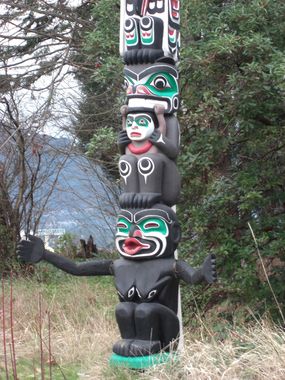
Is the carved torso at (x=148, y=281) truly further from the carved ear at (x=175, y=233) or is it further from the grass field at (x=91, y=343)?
the grass field at (x=91, y=343)

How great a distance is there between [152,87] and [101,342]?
2.79 metres

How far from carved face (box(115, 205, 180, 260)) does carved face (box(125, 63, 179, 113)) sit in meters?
0.90

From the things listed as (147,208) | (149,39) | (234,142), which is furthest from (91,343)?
(149,39)

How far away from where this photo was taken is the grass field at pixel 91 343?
483 centimetres

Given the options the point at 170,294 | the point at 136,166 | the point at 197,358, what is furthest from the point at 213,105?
the point at 197,358

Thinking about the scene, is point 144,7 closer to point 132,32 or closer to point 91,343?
point 132,32

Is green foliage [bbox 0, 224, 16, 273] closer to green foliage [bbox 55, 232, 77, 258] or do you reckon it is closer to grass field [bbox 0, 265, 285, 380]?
grass field [bbox 0, 265, 285, 380]

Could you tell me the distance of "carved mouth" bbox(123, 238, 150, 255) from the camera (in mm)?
5953

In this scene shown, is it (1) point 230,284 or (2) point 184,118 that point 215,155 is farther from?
(1) point 230,284

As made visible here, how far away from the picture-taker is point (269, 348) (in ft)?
16.1

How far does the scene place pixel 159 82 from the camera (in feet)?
20.5

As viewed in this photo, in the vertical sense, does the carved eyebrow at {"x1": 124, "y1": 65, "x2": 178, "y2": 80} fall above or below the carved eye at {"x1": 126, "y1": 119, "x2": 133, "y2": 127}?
above

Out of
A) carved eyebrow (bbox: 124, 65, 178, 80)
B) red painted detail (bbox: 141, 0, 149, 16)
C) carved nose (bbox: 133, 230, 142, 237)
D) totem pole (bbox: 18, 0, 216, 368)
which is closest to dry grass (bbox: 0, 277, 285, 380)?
totem pole (bbox: 18, 0, 216, 368)

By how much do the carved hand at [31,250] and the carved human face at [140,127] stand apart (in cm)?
123
